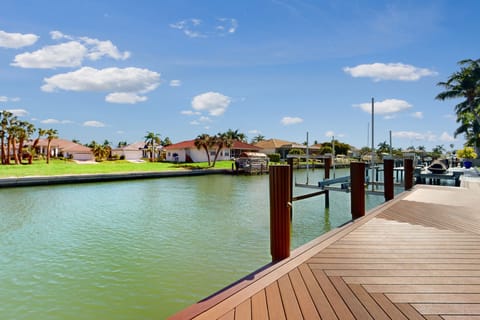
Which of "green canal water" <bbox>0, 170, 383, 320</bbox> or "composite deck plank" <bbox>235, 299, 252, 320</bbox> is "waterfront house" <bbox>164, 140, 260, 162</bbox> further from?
"composite deck plank" <bbox>235, 299, 252, 320</bbox>

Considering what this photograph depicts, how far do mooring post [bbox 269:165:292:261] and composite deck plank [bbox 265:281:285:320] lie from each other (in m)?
0.75

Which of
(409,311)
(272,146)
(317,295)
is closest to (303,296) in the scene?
(317,295)

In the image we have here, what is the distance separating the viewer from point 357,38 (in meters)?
13.4

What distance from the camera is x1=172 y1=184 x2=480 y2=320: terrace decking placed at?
7.80 ft

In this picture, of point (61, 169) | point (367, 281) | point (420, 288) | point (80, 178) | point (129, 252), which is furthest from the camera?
point (61, 169)

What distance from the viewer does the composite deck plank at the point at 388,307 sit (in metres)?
2.29

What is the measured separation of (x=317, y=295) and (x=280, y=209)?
120 centimetres

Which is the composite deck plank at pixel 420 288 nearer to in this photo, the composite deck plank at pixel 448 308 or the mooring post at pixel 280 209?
the composite deck plank at pixel 448 308

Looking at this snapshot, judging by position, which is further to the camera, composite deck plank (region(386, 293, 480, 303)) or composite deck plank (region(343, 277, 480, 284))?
composite deck plank (region(343, 277, 480, 284))

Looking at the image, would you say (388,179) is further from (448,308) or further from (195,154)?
(195,154)

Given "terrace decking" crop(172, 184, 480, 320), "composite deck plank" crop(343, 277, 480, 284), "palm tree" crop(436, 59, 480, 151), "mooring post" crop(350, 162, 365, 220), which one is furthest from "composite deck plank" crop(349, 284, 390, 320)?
"palm tree" crop(436, 59, 480, 151)

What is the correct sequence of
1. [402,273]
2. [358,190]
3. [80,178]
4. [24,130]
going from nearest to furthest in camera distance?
1. [402,273]
2. [358,190]
3. [80,178]
4. [24,130]

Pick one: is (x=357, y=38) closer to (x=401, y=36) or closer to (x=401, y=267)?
(x=401, y=36)

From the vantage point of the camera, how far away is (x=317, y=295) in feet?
8.73
